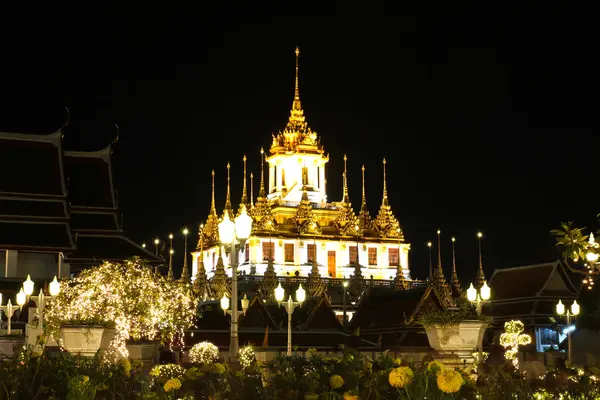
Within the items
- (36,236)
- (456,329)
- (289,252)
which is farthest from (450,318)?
(289,252)

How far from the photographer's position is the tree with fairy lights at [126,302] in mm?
23359

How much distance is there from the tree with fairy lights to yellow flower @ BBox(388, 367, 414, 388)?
14.9 m

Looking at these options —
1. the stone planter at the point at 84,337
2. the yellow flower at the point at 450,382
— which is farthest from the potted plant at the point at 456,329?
the yellow flower at the point at 450,382

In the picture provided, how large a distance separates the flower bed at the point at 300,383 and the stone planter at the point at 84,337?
Result: 6.58 meters

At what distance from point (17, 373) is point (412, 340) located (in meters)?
33.6

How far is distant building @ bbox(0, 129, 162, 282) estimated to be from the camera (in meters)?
32.3

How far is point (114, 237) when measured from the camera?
37.2 m

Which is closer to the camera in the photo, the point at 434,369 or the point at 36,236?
the point at 434,369

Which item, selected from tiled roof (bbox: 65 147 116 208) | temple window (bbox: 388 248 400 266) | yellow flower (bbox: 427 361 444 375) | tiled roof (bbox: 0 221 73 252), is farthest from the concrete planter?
temple window (bbox: 388 248 400 266)

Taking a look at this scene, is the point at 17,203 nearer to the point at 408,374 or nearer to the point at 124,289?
the point at 124,289

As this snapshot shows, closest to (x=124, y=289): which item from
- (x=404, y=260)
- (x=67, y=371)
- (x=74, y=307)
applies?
(x=74, y=307)

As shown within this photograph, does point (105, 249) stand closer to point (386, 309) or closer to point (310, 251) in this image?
point (386, 309)

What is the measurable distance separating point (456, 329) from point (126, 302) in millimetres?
9588

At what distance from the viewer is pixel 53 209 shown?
107ft
